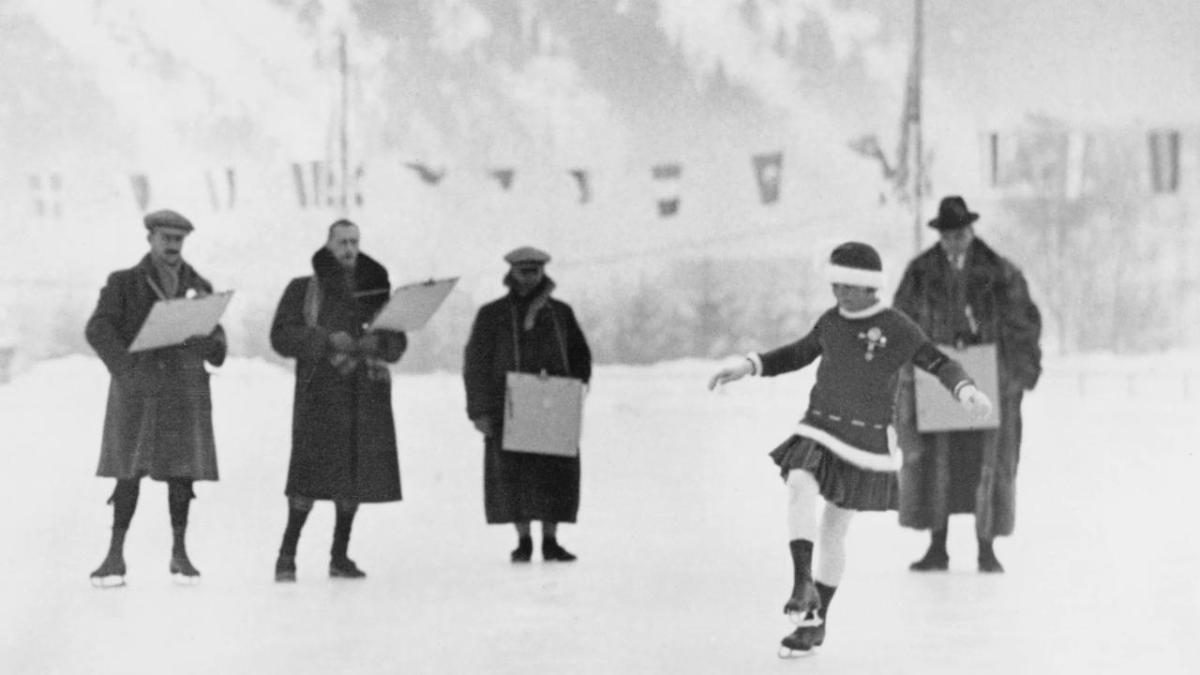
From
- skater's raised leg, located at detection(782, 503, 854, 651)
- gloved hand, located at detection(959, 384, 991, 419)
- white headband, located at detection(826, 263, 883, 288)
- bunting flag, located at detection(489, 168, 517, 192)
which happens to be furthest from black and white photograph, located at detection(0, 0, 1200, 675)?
white headband, located at detection(826, 263, 883, 288)

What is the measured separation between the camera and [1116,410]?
524 inches

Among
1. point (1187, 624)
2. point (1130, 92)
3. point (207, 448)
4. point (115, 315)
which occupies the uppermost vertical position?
point (1130, 92)

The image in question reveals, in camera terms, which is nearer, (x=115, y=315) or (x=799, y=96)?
(x=115, y=315)

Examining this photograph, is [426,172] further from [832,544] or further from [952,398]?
[832,544]

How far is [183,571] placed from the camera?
25.8ft

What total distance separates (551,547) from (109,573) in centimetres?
188

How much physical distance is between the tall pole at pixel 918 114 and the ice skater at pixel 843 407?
7.11m

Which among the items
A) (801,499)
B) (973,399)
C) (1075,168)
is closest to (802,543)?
(801,499)

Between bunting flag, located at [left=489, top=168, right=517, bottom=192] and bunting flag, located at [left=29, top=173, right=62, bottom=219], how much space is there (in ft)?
8.03

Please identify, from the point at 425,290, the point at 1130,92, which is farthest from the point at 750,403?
the point at 425,290

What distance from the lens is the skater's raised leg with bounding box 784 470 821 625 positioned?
240 inches

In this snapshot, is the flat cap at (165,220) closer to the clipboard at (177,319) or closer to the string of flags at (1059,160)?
the clipboard at (177,319)

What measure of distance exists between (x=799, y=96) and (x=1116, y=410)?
294 cm

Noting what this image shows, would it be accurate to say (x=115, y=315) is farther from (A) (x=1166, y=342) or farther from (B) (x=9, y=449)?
(A) (x=1166, y=342)
